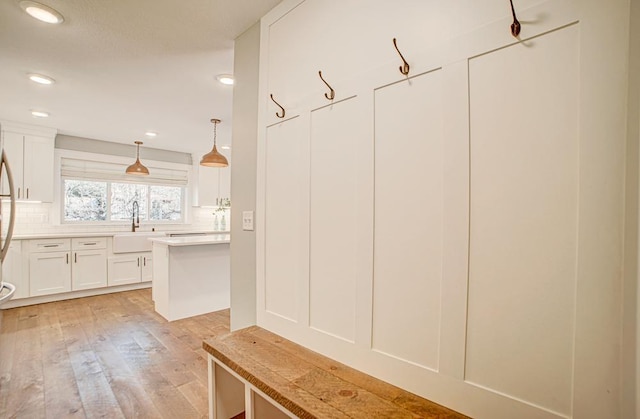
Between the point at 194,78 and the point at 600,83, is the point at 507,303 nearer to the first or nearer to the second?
the point at 600,83

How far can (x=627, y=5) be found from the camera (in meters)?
0.70

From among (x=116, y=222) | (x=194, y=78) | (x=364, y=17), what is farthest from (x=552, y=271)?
(x=116, y=222)

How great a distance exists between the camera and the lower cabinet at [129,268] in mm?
4646

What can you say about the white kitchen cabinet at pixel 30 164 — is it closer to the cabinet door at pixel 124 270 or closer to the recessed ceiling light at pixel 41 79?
the cabinet door at pixel 124 270

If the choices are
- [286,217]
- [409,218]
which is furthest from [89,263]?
[409,218]

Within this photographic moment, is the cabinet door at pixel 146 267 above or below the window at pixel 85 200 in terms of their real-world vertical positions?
below

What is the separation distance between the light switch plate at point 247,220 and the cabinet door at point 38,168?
4167mm

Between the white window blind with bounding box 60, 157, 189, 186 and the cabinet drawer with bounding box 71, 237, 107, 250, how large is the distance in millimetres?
1090

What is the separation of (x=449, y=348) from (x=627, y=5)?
1.00 meters

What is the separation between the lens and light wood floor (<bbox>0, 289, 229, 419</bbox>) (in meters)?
1.90

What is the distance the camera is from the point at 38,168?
420cm

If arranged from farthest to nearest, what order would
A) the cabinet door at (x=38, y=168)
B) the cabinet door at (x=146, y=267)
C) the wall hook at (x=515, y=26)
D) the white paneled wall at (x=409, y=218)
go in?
the cabinet door at (x=146, y=267) → the cabinet door at (x=38, y=168) → the white paneled wall at (x=409, y=218) → the wall hook at (x=515, y=26)

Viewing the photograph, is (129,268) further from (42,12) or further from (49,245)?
(42,12)

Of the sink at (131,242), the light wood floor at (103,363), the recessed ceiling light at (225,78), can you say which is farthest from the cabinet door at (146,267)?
the recessed ceiling light at (225,78)
